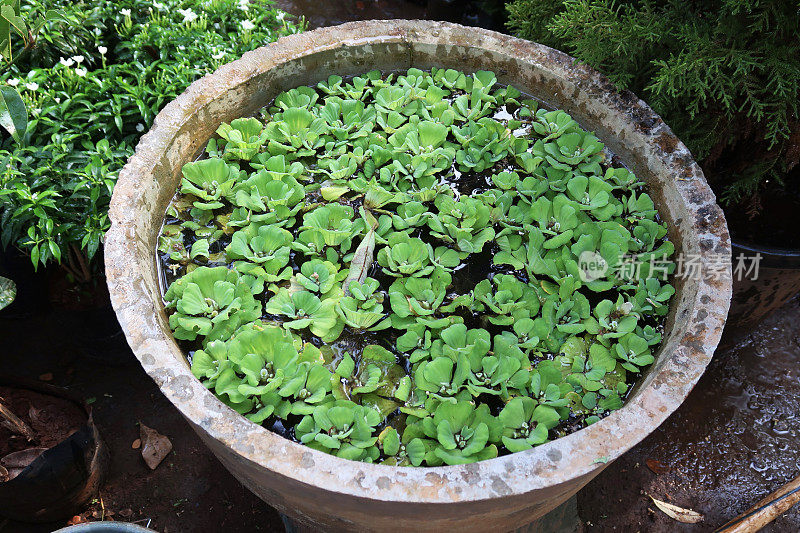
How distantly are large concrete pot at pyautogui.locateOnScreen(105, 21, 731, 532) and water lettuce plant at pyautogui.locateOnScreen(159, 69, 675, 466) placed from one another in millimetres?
76

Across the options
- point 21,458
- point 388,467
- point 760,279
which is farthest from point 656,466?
point 21,458

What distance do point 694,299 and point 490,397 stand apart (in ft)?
1.81

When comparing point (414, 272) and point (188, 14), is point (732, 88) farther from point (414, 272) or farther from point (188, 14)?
point (188, 14)

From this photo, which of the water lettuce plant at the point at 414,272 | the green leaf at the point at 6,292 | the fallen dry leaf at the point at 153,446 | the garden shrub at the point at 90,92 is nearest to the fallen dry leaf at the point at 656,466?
the water lettuce plant at the point at 414,272

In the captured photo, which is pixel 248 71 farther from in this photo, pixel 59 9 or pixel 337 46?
pixel 59 9

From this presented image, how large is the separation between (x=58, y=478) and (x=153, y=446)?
0.38 metres

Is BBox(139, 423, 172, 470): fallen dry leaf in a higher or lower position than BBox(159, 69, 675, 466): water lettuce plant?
lower

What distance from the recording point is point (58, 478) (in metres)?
1.92

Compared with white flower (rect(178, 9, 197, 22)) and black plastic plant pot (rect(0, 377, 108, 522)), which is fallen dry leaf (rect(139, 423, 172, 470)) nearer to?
black plastic plant pot (rect(0, 377, 108, 522))

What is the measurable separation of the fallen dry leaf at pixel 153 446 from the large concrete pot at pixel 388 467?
91cm

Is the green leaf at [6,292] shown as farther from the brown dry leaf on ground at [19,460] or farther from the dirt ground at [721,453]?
the dirt ground at [721,453]

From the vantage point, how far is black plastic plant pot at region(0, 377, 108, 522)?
1869 millimetres

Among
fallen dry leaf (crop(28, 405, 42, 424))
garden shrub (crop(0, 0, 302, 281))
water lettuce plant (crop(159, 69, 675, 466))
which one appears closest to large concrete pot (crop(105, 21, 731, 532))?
water lettuce plant (crop(159, 69, 675, 466))

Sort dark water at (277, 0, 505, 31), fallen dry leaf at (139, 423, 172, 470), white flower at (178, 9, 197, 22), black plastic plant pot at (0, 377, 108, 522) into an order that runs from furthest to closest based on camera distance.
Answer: dark water at (277, 0, 505, 31)
white flower at (178, 9, 197, 22)
fallen dry leaf at (139, 423, 172, 470)
black plastic plant pot at (0, 377, 108, 522)
